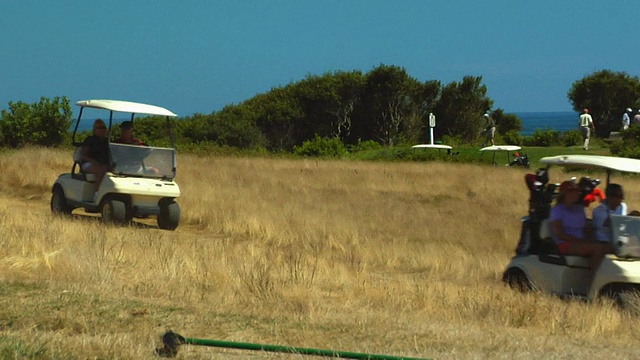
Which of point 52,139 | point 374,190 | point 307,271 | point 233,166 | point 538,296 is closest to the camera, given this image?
point 538,296

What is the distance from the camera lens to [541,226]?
11852 mm

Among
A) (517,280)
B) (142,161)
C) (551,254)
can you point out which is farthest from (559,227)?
(142,161)

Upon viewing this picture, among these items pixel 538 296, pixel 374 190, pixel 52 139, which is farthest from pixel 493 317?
pixel 52 139

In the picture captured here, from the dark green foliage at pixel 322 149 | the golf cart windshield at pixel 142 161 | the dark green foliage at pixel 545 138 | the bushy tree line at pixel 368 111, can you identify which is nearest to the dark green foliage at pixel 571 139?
the dark green foliage at pixel 545 138

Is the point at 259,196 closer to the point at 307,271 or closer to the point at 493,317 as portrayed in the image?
the point at 307,271

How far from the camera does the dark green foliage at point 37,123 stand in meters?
40.2

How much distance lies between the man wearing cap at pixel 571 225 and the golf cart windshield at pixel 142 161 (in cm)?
817

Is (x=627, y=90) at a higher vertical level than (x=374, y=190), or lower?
higher

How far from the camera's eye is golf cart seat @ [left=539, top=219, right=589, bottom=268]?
11.4 meters

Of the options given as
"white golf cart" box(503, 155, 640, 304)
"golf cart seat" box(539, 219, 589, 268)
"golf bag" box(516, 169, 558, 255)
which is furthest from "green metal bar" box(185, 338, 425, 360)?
"golf bag" box(516, 169, 558, 255)

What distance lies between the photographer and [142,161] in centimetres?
1778

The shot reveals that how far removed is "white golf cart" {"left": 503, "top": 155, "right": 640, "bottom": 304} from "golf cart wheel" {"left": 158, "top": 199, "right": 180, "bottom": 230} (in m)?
7.14

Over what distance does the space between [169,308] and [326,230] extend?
9922mm

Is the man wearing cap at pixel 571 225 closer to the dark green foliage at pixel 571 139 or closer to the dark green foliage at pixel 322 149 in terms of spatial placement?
the dark green foliage at pixel 322 149
